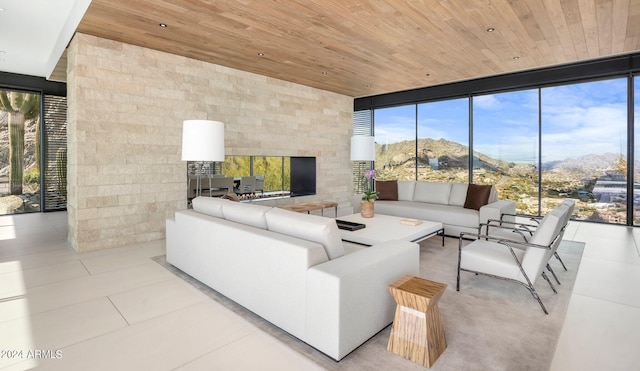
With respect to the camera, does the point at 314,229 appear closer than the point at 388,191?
Yes

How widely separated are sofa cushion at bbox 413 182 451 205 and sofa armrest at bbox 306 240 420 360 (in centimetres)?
395

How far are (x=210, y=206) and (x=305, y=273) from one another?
1.61 metres

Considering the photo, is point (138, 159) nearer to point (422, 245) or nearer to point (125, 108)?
point (125, 108)

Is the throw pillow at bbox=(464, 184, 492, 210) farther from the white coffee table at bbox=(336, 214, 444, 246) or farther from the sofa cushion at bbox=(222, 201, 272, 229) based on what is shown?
the sofa cushion at bbox=(222, 201, 272, 229)

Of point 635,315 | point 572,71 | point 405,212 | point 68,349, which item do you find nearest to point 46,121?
point 68,349

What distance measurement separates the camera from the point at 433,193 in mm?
6062

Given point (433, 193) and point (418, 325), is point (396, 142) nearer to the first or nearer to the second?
point (433, 193)

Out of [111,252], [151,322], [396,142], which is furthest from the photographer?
[396,142]

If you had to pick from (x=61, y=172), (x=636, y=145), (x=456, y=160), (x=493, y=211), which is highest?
(x=636, y=145)

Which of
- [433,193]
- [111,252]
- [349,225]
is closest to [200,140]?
[111,252]

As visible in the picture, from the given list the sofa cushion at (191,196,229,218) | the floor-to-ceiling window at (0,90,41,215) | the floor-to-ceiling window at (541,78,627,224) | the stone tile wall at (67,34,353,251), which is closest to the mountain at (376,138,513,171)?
the floor-to-ceiling window at (541,78,627,224)

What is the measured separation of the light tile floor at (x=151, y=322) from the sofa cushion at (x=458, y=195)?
193 cm

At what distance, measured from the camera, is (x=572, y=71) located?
242 inches

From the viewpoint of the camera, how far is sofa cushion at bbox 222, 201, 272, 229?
8.86ft
